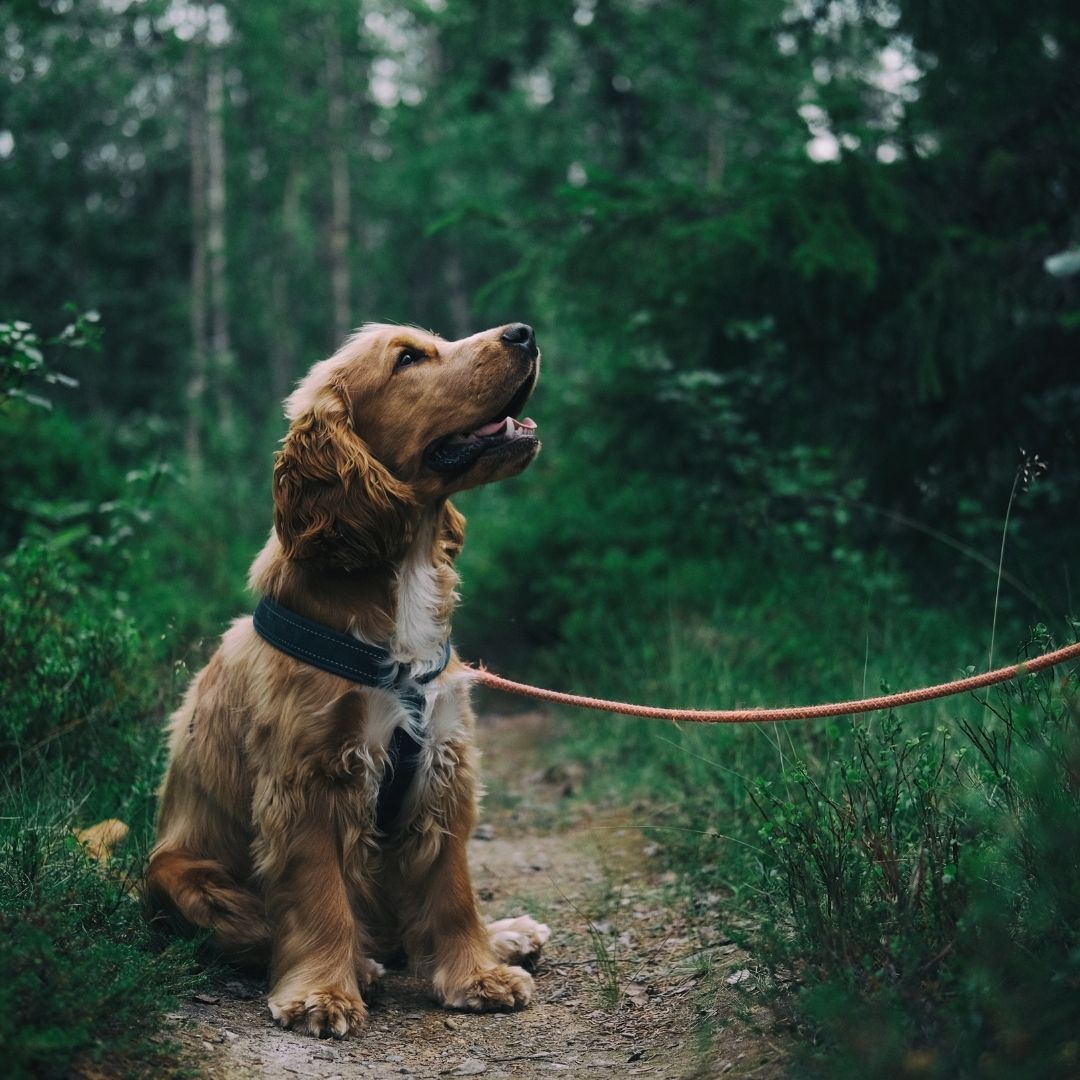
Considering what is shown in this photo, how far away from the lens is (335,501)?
Result: 3.28m

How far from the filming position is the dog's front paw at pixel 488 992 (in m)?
3.32

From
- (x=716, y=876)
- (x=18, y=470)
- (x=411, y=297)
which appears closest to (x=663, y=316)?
(x=716, y=876)

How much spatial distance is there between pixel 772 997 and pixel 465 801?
1.20 meters

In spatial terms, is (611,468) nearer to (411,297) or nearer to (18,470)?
(18,470)

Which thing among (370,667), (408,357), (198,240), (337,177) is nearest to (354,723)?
(370,667)

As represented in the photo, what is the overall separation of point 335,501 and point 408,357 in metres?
0.60

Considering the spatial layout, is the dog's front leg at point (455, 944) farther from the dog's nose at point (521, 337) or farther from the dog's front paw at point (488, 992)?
the dog's nose at point (521, 337)

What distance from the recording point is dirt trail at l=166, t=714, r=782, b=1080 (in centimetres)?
278

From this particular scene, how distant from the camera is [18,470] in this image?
8531 millimetres

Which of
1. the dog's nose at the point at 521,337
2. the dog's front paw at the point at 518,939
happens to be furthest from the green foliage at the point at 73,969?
the dog's nose at the point at 521,337

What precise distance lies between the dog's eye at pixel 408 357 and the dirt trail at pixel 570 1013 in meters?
1.85

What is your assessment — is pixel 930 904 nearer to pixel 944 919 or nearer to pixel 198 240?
pixel 944 919

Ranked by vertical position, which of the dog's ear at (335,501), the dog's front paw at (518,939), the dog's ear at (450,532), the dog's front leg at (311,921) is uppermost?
the dog's ear at (335,501)

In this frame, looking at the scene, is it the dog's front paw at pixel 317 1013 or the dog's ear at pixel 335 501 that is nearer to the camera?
the dog's front paw at pixel 317 1013
